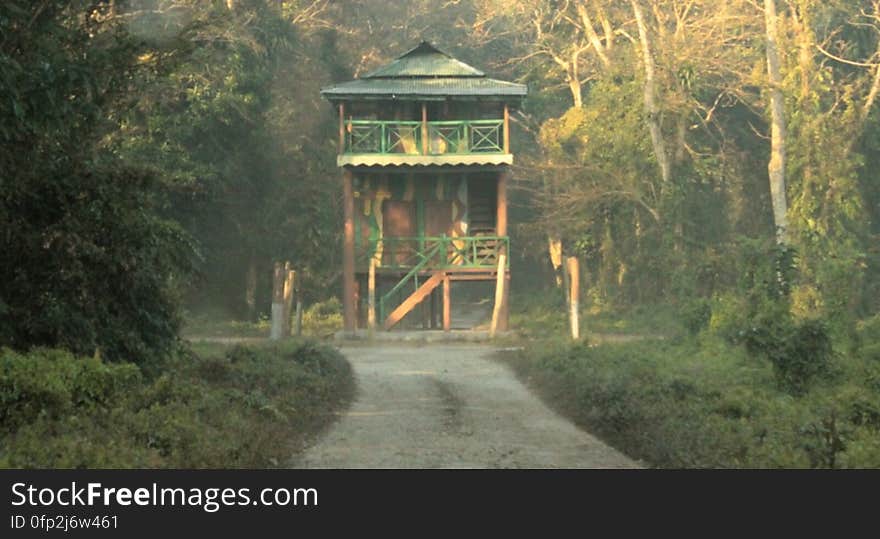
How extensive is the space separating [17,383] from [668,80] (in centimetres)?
2914

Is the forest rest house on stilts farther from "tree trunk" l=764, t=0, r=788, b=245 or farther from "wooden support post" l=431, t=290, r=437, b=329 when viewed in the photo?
"tree trunk" l=764, t=0, r=788, b=245

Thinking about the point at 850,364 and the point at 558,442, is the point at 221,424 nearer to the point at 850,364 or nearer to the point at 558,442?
the point at 558,442

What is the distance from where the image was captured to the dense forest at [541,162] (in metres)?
14.7

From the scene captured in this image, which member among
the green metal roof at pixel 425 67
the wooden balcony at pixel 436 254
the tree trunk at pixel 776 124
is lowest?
the wooden balcony at pixel 436 254

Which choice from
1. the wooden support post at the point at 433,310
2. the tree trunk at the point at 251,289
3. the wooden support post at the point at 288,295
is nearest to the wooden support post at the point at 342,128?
the wooden support post at the point at 288,295

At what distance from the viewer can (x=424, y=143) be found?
3184 cm

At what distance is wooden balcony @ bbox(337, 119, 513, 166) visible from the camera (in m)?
31.7

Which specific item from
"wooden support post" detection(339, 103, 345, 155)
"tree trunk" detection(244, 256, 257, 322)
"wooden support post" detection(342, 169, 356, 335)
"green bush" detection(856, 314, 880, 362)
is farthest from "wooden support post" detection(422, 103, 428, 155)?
"green bush" detection(856, 314, 880, 362)

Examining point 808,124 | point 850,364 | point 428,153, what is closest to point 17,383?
point 850,364

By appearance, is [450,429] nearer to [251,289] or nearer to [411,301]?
[411,301]

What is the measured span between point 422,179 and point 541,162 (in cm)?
727

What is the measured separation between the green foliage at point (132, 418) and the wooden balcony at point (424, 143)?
16546 mm

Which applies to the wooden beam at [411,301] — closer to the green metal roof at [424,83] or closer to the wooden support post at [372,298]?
the wooden support post at [372,298]

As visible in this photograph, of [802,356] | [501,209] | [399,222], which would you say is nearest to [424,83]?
[501,209]
